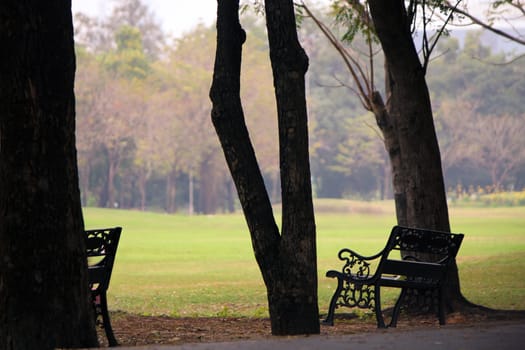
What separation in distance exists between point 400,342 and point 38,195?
2411mm

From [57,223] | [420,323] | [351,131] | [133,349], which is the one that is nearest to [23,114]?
[57,223]

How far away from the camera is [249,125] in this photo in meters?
67.1

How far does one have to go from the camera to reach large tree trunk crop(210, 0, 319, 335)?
26.1ft

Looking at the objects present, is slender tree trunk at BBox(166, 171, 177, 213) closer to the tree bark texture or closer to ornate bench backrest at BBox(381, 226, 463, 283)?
the tree bark texture

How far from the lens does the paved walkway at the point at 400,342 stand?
5.04m

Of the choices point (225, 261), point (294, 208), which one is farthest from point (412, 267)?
point (225, 261)

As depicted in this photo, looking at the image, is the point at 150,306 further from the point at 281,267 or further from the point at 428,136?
the point at 281,267

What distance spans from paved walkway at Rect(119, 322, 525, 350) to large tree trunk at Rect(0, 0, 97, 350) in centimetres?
108

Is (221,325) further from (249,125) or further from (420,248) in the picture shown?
(249,125)

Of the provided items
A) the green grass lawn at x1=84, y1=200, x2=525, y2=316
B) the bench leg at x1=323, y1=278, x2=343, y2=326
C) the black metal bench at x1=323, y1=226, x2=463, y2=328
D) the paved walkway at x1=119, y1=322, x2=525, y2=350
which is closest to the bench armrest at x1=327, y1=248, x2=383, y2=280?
the black metal bench at x1=323, y1=226, x2=463, y2=328

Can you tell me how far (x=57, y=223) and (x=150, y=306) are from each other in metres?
8.97

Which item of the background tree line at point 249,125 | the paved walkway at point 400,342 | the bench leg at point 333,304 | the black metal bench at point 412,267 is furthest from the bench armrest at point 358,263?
the background tree line at point 249,125

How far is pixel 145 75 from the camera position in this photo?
68562mm

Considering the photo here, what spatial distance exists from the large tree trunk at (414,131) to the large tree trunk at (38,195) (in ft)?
17.6
